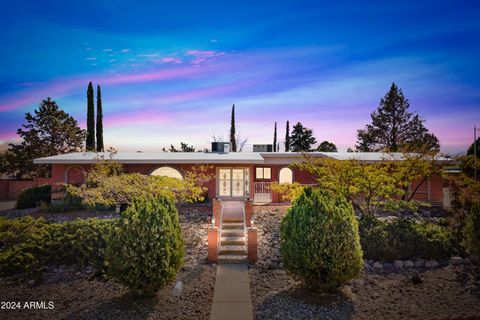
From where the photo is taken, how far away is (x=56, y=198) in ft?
63.9

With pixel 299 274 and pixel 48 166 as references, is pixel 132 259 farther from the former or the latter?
pixel 48 166

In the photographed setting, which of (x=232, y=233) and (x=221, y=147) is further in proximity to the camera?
(x=221, y=147)

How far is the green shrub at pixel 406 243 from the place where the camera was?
9.91 metres

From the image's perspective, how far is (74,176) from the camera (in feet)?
64.8

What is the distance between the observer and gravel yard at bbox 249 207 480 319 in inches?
260

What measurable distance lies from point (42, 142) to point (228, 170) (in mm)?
18638

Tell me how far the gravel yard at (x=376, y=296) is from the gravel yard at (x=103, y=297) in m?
1.28

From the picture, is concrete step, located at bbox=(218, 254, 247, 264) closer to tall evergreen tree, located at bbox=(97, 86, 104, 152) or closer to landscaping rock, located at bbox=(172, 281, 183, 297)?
landscaping rock, located at bbox=(172, 281, 183, 297)

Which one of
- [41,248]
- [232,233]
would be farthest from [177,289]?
[41,248]

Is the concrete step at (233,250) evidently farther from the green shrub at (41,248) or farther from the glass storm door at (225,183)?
the glass storm door at (225,183)

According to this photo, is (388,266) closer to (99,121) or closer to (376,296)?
(376,296)

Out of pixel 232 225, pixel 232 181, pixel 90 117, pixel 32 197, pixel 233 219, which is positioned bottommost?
pixel 232 225

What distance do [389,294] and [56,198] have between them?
18966mm

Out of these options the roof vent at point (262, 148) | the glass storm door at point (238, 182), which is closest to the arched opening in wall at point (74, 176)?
the glass storm door at point (238, 182)
